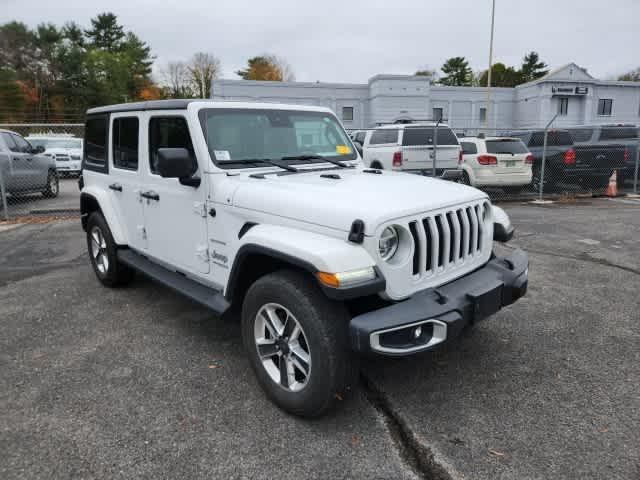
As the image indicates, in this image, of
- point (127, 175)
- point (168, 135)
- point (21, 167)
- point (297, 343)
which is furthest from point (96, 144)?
point (21, 167)

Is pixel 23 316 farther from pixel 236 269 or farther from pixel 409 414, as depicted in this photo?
pixel 409 414

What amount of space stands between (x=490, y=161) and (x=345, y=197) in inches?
380

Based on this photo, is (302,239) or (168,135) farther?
(168,135)

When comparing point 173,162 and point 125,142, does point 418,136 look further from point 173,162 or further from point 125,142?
point 173,162

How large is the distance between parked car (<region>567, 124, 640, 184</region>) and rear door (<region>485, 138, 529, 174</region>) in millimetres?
1883

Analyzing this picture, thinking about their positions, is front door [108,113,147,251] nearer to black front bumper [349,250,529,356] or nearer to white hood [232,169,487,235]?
white hood [232,169,487,235]

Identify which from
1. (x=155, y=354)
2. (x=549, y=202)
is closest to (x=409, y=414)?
(x=155, y=354)

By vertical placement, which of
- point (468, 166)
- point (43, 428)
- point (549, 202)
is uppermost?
point (468, 166)

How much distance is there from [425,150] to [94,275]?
817 centimetres

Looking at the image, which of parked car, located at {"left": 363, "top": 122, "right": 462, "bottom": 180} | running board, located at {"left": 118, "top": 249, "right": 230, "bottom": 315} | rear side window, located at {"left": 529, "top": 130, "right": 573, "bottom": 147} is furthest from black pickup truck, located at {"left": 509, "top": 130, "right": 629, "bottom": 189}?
running board, located at {"left": 118, "top": 249, "right": 230, "bottom": 315}

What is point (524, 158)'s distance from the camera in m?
11.6

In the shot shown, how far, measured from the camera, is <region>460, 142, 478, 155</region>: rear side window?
1197cm

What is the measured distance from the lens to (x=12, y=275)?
5.96 metres

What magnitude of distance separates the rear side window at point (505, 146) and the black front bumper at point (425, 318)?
9501 mm
